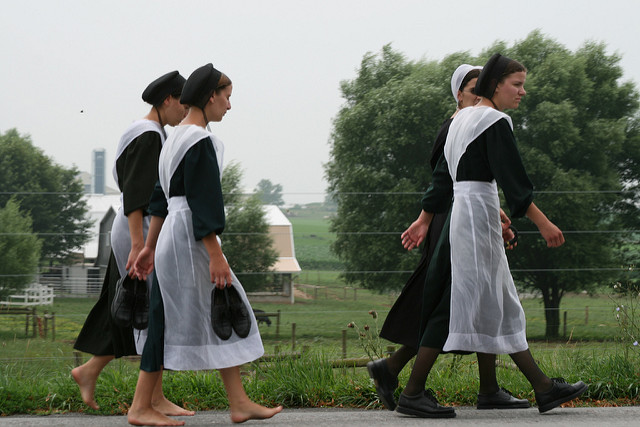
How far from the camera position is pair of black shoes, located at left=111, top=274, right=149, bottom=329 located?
12.5ft

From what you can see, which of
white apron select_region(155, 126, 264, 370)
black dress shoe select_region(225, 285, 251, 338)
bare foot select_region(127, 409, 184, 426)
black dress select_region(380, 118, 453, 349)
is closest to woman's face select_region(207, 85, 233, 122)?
white apron select_region(155, 126, 264, 370)

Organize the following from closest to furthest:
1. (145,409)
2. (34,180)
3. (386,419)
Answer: (145,409) < (386,419) < (34,180)

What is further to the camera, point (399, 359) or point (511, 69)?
point (399, 359)

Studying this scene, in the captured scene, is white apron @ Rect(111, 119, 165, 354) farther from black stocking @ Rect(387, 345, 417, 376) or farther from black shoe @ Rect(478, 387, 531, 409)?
black shoe @ Rect(478, 387, 531, 409)

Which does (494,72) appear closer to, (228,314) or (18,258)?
(228,314)

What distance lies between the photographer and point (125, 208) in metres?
3.98

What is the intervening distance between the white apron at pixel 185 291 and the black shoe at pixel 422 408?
0.81 meters

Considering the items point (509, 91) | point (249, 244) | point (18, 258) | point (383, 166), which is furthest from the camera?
point (383, 166)

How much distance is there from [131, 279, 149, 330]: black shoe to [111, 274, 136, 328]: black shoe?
0.6 inches

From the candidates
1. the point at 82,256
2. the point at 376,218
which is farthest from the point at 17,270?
the point at 376,218

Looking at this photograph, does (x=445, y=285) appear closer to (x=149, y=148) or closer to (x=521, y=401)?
(x=521, y=401)

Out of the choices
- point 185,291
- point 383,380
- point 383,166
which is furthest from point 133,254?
point 383,166

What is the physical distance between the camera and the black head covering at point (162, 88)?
412 cm

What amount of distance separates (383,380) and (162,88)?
1808 mm
